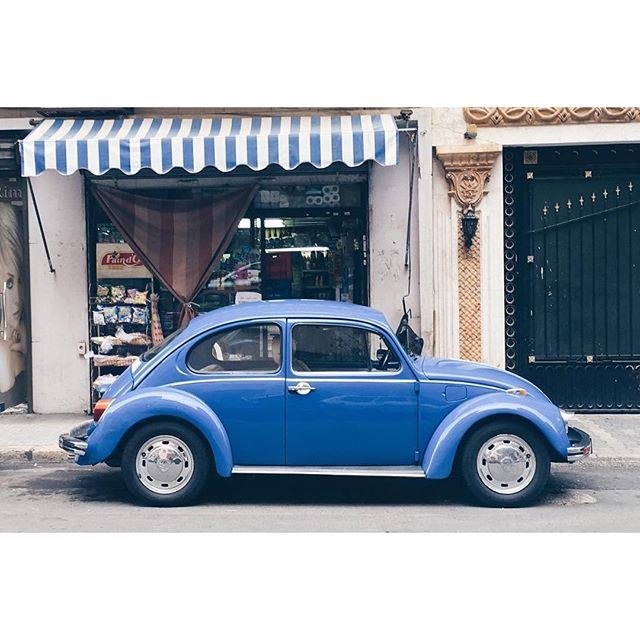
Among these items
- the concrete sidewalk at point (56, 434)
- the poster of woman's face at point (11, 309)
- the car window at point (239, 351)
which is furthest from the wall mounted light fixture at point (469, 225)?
the poster of woman's face at point (11, 309)

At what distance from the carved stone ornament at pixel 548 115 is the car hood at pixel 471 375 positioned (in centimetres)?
431

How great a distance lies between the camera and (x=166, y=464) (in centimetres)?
729

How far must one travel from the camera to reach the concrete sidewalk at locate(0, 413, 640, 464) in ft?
31.1

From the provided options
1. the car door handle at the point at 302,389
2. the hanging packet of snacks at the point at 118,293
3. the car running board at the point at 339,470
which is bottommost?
the car running board at the point at 339,470

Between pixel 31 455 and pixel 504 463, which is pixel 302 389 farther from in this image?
pixel 31 455

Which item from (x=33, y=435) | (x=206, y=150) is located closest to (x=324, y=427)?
(x=206, y=150)

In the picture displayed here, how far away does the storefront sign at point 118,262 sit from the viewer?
1159 centimetres

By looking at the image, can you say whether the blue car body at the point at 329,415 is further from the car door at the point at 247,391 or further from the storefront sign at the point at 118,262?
the storefront sign at the point at 118,262

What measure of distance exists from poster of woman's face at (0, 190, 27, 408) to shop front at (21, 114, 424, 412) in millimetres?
762

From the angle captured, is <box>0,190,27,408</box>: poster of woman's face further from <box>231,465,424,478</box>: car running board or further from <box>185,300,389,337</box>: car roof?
<box>231,465,424,478</box>: car running board

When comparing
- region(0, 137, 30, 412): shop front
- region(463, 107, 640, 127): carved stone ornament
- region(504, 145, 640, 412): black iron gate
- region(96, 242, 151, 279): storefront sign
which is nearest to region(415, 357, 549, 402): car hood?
region(504, 145, 640, 412): black iron gate

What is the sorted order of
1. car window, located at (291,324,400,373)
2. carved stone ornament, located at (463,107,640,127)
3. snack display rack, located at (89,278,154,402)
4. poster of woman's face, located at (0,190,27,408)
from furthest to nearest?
poster of woman's face, located at (0,190,27,408), snack display rack, located at (89,278,154,402), carved stone ornament, located at (463,107,640,127), car window, located at (291,324,400,373)

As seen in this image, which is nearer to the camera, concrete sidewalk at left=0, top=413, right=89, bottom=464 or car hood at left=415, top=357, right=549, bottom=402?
car hood at left=415, top=357, right=549, bottom=402

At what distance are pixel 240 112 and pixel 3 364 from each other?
4.66 m
